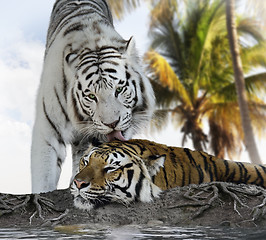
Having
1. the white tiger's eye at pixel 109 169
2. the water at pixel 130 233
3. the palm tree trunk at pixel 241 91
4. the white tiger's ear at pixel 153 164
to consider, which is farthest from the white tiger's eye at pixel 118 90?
the palm tree trunk at pixel 241 91

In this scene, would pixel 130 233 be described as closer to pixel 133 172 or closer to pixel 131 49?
pixel 133 172

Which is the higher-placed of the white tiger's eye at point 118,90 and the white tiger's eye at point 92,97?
the white tiger's eye at point 118,90

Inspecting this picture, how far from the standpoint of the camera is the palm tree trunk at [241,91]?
587 inches

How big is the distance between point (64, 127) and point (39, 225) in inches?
65.4

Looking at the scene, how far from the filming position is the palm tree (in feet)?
61.4

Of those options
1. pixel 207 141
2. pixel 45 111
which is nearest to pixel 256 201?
pixel 45 111

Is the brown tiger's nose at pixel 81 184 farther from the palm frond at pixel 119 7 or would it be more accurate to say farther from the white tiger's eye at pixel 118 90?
the palm frond at pixel 119 7

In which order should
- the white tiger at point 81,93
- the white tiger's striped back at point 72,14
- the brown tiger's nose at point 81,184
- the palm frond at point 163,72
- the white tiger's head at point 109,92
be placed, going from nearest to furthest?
the brown tiger's nose at point 81,184 < the white tiger's head at point 109,92 < the white tiger at point 81,93 < the white tiger's striped back at point 72,14 < the palm frond at point 163,72

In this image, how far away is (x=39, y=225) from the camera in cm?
356

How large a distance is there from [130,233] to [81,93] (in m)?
2.20

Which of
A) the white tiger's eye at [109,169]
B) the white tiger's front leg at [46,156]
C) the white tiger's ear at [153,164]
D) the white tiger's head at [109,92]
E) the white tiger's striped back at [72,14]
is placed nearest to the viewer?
the white tiger's eye at [109,169]

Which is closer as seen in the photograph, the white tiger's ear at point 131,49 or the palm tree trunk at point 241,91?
the white tiger's ear at point 131,49

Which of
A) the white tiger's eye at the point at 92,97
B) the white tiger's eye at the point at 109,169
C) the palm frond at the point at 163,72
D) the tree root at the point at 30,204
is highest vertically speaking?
the palm frond at the point at 163,72

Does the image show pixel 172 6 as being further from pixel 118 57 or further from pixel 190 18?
pixel 118 57
